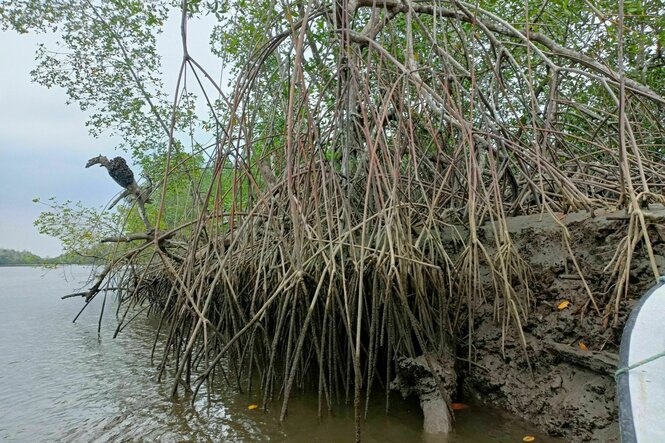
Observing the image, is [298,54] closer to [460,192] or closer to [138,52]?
[460,192]

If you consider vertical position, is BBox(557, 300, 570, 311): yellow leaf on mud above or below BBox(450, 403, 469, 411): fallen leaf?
above

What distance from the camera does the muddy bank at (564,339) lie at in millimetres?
A: 1817

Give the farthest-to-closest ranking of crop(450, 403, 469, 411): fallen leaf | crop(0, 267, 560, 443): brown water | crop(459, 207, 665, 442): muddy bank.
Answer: crop(450, 403, 469, 411): fallen leaf, crop(0, 267, 560, 443): brown water, crop(459, 207, 665, 442): muddy bank

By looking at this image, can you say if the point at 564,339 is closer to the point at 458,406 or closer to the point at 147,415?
the point at 458,406

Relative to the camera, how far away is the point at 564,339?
2043 millimetres

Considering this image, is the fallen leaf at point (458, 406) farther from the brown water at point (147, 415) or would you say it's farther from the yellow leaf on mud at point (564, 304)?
the yellow leaf on mud at point (564, 304)

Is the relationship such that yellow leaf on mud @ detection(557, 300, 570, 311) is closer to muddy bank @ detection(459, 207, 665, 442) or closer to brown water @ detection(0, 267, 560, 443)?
muddy bank @ detection(459, 207, 665, 442)

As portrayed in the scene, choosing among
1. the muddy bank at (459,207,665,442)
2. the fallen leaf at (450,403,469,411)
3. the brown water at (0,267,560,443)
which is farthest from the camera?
the fallen leaf at (450,403,469,411)

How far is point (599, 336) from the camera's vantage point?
1896 millimetres

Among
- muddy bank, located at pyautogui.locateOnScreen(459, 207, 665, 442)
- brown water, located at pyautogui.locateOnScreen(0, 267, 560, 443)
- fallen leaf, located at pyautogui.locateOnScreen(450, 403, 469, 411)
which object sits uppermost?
muddy bank, located at pyautogui.locateOnScreen(459, 207, 665, 442)

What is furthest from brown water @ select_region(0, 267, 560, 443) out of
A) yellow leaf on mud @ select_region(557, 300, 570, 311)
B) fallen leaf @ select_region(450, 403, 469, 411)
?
yellow leaf on mud @ select_region(557, 300, 570, 311)

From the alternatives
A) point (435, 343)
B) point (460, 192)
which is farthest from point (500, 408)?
point (460, 192)

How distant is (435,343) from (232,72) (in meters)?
5.12

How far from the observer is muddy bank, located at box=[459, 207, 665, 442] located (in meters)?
1.82
